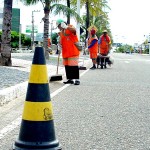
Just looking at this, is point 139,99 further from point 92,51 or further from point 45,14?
point 45,14

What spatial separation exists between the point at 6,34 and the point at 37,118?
12968 mm

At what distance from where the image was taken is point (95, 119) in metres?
6.93

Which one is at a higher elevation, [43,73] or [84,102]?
[43,73]

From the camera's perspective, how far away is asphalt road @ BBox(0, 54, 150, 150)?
17.5 ft

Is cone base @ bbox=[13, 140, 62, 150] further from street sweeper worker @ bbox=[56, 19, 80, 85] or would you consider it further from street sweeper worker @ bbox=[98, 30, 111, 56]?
street sweeper worker @ bbox=[98, 30, 111, 56]

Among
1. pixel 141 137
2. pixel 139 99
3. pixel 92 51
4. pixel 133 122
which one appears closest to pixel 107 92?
pixel 139 99

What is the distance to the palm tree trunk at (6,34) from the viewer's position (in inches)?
671

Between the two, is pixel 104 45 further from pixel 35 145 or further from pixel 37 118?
pixel 35 145

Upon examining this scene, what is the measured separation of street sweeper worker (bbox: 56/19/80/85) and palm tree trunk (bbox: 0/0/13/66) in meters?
5.12

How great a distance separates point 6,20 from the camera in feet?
56.0

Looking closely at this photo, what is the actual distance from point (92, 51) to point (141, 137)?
15155 mm

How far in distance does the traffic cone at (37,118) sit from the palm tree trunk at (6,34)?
12633 mm

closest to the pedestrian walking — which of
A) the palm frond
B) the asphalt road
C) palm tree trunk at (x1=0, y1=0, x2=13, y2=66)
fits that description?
the palm frond

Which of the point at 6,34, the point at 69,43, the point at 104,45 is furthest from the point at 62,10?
the point at 69,43
